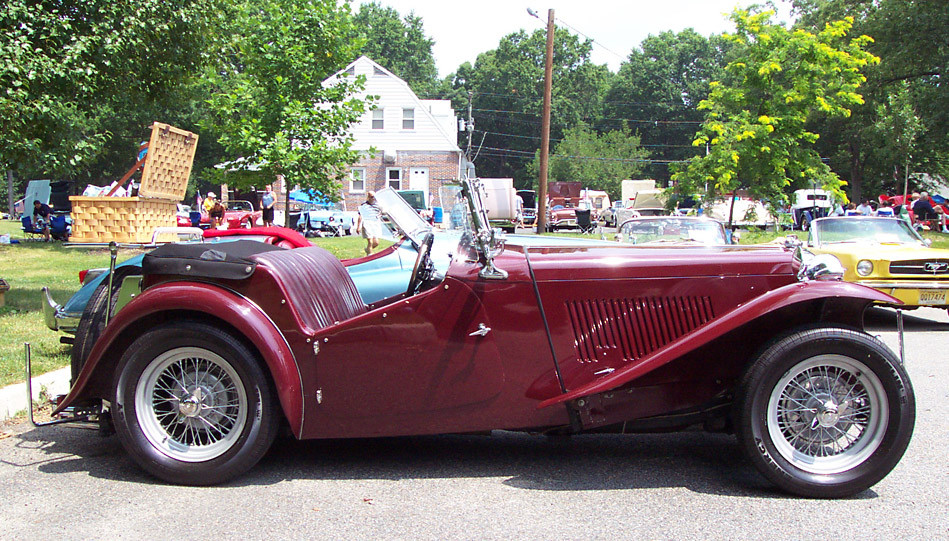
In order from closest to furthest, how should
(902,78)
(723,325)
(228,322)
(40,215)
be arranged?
(723,325) → (228,322) → (40,215) → (902,78)

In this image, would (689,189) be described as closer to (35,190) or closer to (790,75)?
(790,75)

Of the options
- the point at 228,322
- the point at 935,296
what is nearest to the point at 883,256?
the point at 935,296

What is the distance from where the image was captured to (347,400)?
12.2 feet

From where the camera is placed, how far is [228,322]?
145 inches

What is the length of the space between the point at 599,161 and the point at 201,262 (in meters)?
62.9

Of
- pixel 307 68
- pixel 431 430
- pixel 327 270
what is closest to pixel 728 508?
pixel 431 430

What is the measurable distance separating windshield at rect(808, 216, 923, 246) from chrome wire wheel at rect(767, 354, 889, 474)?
763cm

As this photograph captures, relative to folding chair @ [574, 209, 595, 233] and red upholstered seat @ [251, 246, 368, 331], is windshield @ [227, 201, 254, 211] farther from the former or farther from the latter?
red upholstered seat @ [251, 246, 368, 331]

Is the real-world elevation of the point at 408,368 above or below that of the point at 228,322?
A: below

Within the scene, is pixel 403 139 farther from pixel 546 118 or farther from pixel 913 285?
pixel 913 285

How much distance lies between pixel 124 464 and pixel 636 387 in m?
2.78

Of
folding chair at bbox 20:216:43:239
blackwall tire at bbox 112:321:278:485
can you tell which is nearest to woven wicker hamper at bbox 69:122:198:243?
folding chair at bbox 20:216:43:239

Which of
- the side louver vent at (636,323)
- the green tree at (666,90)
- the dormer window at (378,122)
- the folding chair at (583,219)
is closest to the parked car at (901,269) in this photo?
the side louver vent at (636,323)

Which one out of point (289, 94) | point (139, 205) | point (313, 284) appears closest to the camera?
point (313, 284)
